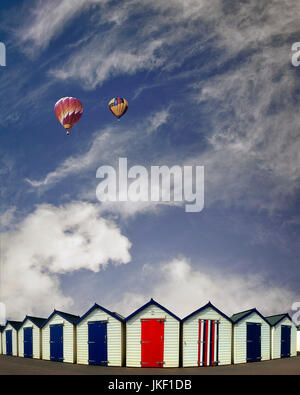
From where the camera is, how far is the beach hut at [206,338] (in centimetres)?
2441

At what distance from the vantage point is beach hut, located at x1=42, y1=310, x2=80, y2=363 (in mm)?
27719

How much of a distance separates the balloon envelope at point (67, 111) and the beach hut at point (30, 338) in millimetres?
20350

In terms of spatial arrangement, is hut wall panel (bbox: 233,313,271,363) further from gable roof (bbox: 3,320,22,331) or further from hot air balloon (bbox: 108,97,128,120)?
hot air balloon (bbox: 108,97,128,120)

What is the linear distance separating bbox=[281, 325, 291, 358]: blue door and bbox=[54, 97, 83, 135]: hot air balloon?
29.2m

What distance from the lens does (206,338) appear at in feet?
82.7

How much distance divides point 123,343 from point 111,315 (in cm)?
219

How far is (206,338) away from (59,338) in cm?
1222

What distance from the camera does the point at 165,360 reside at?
23.9 metres

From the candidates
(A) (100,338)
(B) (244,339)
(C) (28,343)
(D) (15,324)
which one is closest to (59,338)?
(A) (100,338)

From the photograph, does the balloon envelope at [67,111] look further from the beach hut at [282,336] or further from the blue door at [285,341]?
the blue door at [285,341]

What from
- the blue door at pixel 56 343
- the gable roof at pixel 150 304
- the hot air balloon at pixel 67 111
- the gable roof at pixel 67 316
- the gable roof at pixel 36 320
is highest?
the hot air balloon at pixel 67 111

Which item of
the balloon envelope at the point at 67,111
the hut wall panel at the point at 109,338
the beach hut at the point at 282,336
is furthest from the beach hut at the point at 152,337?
the balloon envelope at the point at 67,111
